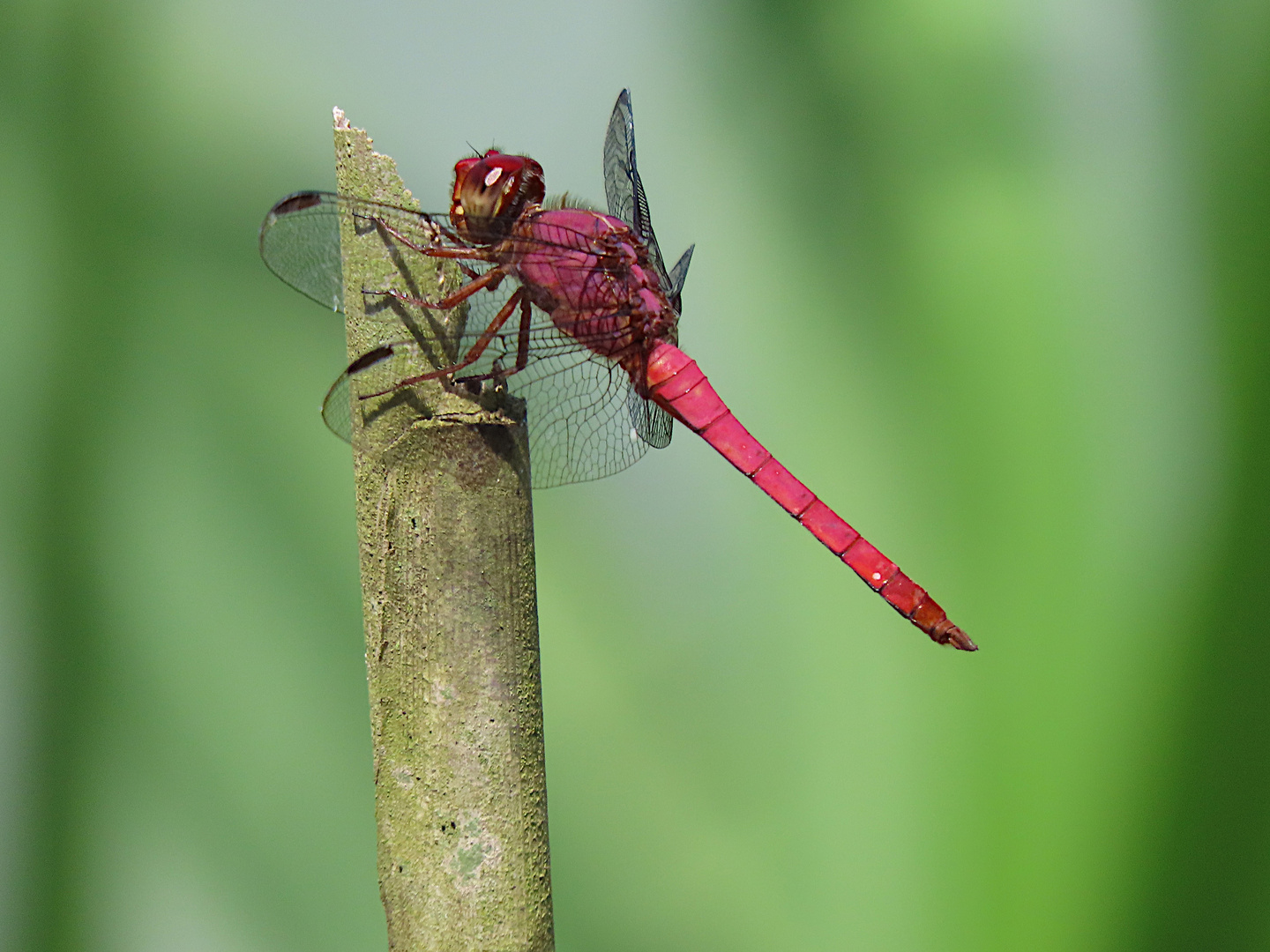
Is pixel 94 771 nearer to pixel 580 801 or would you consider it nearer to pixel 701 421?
pixel 580 801

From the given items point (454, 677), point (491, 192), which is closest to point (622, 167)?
point (491, 192)

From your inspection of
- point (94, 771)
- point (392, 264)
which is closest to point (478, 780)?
point (392, 264)

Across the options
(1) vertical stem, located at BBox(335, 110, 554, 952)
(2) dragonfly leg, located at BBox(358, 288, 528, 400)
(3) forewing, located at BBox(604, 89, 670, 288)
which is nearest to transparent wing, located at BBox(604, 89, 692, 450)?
(3) forewing, located at BBox(604, 89, 670, 288)

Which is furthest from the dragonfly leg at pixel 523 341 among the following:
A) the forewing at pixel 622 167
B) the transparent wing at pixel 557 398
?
the forewing at pixel 622 167

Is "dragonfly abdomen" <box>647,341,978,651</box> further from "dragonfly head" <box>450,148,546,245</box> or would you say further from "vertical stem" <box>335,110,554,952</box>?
"vertical stem" <box>335,110,554,952</box>

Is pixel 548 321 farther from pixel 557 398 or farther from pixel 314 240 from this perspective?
pixel 314 240

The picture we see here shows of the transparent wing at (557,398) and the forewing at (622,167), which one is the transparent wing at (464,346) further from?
the forewing at (622,167)
